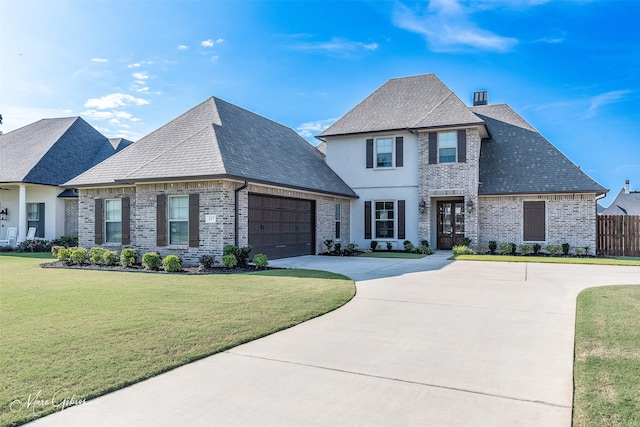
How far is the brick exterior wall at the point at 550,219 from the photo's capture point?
58.1 feet

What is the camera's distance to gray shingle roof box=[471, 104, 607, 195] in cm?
1800

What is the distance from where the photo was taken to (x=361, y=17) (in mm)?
14586

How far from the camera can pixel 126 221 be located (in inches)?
577

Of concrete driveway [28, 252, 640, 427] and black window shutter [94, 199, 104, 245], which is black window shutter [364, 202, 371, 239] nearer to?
black window shutter [94, 199, 104, 245]

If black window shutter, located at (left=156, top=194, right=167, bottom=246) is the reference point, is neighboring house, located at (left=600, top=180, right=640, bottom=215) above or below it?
above

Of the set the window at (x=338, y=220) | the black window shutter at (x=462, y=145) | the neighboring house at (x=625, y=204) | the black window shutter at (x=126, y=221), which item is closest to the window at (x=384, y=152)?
the window at (x=338, y=220)

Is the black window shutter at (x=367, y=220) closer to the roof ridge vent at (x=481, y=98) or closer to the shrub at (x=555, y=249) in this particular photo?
the shrub at (x=555, y=249)

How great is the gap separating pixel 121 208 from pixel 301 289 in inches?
367

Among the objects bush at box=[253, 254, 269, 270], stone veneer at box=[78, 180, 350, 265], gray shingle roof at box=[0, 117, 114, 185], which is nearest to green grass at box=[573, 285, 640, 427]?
bush at box=[253, 254, 269, 270]

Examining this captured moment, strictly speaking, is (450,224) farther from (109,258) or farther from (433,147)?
(109,258)

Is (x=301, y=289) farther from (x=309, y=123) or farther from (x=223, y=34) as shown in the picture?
Result: (x=309, y=123)

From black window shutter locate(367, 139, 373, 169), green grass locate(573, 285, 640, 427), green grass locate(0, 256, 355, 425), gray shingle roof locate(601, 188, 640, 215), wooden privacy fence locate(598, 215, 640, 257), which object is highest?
black window shutter locate(367, 139, 373, 169)

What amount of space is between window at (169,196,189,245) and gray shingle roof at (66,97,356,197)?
98 centimetres

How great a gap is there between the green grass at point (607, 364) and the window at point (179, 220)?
10.7 meters
